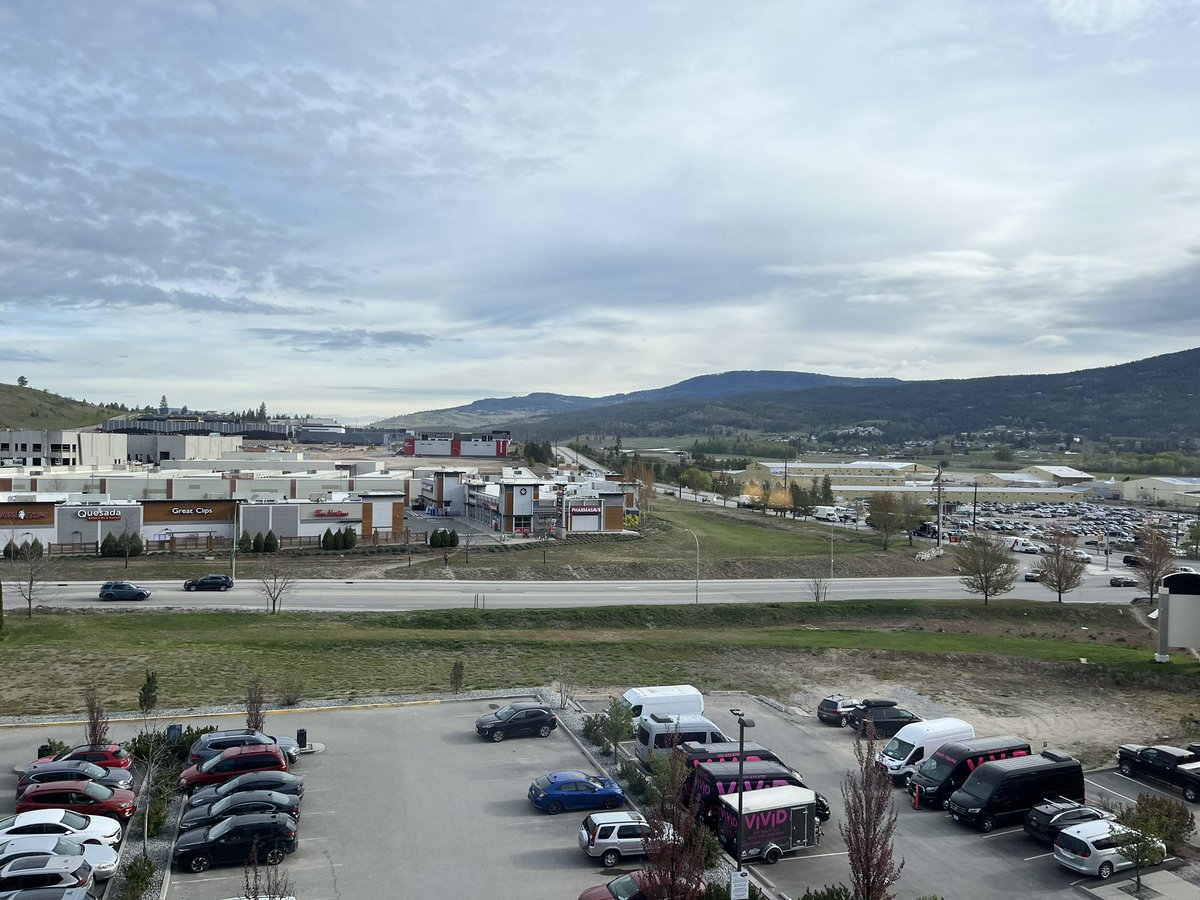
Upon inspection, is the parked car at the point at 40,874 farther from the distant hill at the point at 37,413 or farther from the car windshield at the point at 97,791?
the distant hill at the point at 37,413

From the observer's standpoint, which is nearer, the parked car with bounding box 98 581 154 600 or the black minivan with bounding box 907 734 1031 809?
the black minivan with bounding box 907 734 1031 809

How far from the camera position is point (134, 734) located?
22297 mm

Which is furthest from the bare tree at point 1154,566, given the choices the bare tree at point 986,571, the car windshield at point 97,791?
the car windshield at point 97,791

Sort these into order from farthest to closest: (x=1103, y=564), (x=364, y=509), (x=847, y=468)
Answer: (x=847, y=468) < (x=1103, y=564) < (x=364, y=509)

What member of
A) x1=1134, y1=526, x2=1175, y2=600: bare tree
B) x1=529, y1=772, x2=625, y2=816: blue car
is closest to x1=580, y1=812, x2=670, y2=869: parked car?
x1=529, y1=772, x2=625, y2=816: blue car

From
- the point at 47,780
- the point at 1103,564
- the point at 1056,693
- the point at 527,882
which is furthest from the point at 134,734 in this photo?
the point at 1103,564

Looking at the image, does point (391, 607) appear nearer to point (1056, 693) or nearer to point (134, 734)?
point (134, 734)

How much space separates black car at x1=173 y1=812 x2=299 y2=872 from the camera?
1559 centimetres

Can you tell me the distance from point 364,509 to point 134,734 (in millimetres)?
41822

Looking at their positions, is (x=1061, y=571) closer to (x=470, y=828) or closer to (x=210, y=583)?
(x=470, y=828)

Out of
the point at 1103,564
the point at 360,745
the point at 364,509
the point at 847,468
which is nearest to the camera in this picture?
the point at 360,745

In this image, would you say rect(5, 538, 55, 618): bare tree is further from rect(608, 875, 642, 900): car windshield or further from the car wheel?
rect(608, 875, 642, 900): car windshield

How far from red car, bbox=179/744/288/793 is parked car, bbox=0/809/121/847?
2549 millimetres

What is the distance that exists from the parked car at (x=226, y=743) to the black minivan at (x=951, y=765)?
50.8ft
